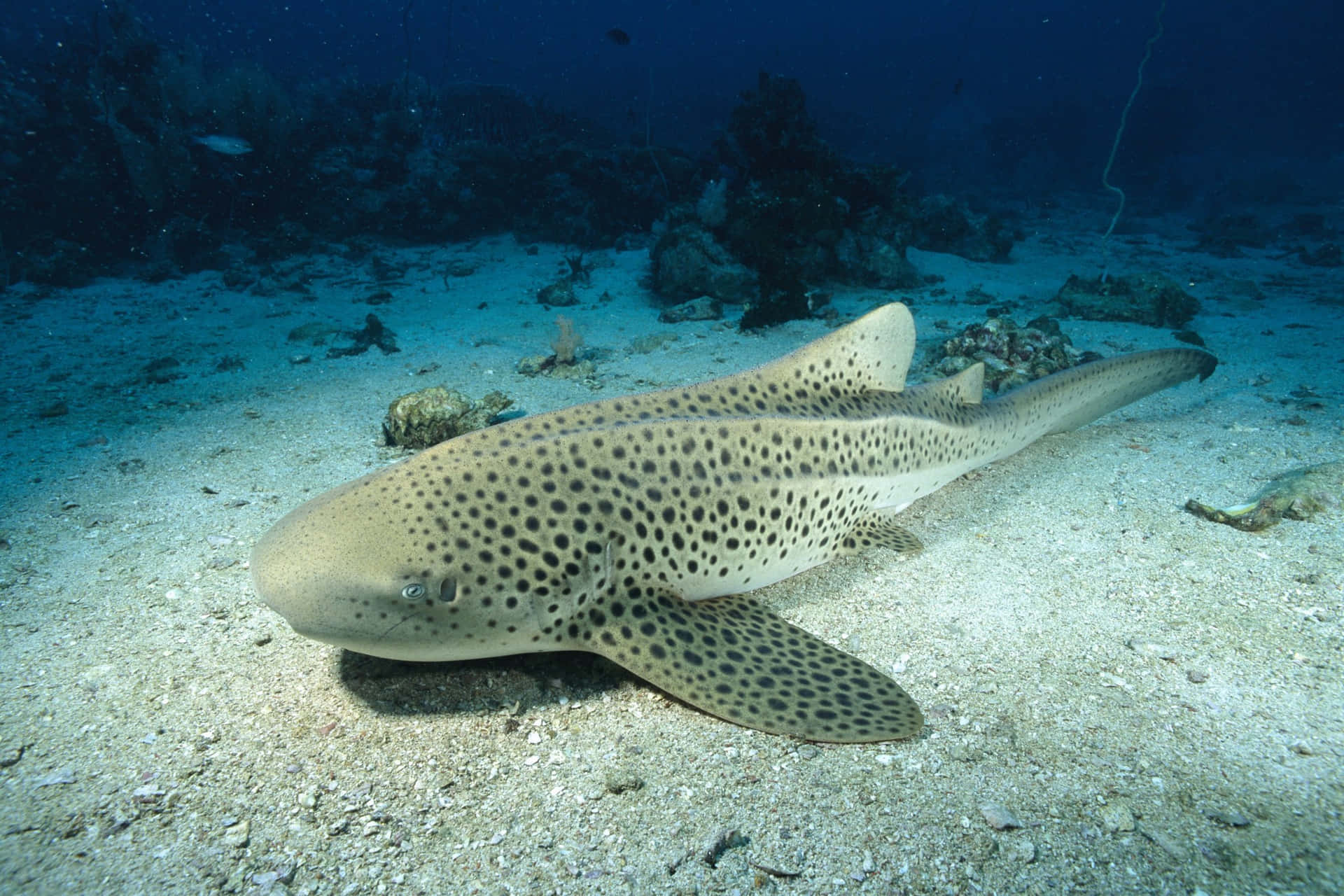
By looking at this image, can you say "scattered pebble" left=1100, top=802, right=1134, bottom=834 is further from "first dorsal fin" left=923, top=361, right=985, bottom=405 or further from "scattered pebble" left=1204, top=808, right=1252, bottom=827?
"first dorsal fin" left=923, top=361, right=985, bottom=405

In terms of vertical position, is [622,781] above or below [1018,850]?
below

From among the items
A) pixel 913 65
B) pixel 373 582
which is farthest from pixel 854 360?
pixel 913 65

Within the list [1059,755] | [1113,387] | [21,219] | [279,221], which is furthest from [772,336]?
[21,219]

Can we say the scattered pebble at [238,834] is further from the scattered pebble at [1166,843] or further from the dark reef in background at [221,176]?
the dark reef in background at [221,176]

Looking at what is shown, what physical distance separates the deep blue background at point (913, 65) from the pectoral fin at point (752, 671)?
20.9 metres

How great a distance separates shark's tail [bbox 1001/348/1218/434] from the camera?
17.5 feet

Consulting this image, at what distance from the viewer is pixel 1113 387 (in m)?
5.69

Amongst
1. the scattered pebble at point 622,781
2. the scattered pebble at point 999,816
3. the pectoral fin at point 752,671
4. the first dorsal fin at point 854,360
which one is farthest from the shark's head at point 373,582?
the scattered pebble at point 999,816

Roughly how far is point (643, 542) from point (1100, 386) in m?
4.80

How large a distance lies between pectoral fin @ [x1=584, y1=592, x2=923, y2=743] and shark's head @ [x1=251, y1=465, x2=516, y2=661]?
0.60 m

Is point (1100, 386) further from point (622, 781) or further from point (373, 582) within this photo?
point (373, 582)

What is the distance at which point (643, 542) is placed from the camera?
3.15m

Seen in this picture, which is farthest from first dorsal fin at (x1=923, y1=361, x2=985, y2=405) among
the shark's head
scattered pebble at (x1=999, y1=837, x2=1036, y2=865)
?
the shark's head

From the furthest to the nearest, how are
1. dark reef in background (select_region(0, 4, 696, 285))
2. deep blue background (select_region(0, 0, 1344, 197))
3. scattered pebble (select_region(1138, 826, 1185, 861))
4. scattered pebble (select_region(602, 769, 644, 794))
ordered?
deep blue background (select_region(0, 0, 1344, 197)) < dark reef in background (select_region(0, 4, 696, 285)) < scattered pebble (select_region(602, 769, 644, 794)) < scattered pebble (select_region(1138, 826, 1185, 861))
